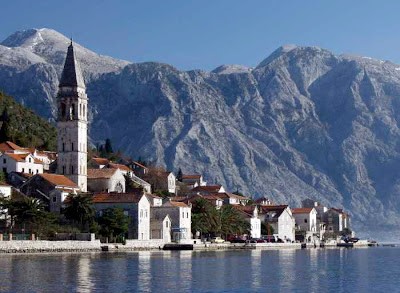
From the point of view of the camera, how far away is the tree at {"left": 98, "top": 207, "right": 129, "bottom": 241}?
108 meters

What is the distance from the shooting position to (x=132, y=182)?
5443 inches

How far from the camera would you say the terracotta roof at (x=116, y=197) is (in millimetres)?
113050

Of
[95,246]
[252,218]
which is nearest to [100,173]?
[95,246]

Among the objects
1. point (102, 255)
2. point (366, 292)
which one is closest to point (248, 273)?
point (366, 292)

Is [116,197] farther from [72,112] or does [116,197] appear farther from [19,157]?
[19,157]

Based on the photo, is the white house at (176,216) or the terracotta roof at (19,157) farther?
the terracotta roof at (19,157)

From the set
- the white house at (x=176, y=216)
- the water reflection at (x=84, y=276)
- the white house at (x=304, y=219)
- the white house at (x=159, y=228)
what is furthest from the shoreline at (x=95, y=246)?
the white house at (x=304, y=219)

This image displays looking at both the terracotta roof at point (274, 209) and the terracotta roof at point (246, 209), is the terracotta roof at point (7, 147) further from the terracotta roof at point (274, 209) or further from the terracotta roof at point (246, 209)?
the terracotta roof at point (274, 209)

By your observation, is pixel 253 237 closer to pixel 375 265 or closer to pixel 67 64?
pixel 67 64

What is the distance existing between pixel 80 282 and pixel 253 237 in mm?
85980

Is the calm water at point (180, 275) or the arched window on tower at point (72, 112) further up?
the arched window on tower at point (72, 112)

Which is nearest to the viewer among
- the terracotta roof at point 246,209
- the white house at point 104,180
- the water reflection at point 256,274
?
the water reflection at point 256,274

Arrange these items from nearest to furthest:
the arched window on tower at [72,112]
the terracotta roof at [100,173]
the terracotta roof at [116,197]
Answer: the terracotta roof at [116,197] < the arched window on tower at [72,112] < the terracotta roof at [100,173]

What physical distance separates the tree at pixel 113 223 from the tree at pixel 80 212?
4.98ft
